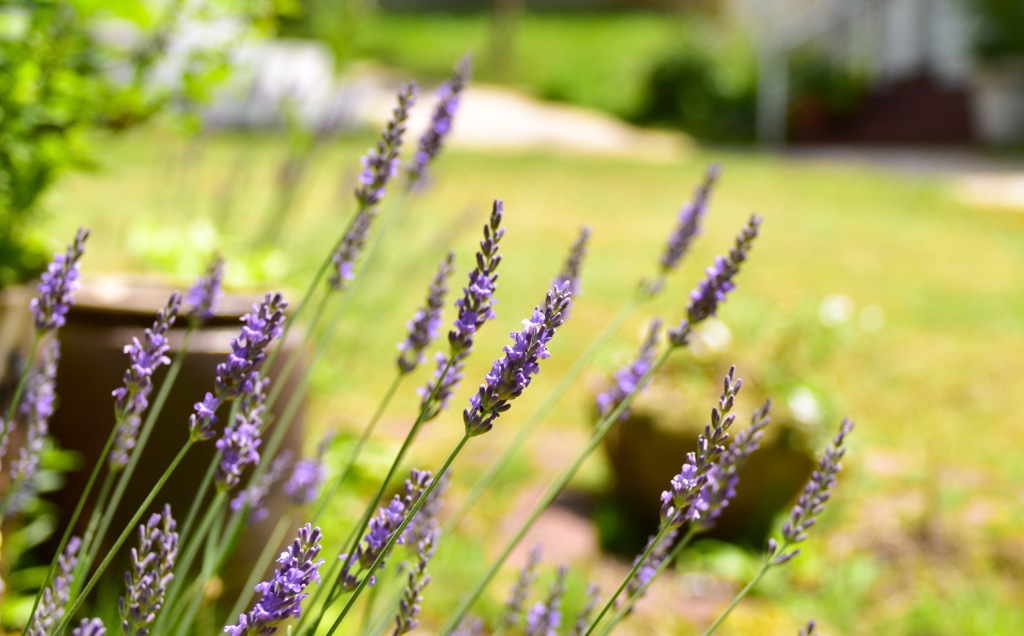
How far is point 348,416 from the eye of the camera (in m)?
4.33

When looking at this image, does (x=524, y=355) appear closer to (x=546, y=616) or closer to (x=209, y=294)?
(x=546, y=616)

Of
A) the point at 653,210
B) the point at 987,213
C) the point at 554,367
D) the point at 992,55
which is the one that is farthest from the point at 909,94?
the point at 554,367

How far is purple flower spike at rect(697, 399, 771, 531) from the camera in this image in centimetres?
127

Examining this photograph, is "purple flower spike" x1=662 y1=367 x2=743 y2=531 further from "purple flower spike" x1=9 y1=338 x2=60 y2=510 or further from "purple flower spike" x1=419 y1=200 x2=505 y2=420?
"purple flower spike" x1=9 y1=338 x2=60 y2=510

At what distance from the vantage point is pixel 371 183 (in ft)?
4.52

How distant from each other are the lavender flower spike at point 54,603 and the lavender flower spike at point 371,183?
0.46 metres

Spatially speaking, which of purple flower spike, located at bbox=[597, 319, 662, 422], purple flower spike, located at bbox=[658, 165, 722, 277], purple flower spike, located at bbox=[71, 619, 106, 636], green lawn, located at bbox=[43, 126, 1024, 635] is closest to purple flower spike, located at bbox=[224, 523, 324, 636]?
purple flower spike, located at bbox=[71, 619, 106, 636]

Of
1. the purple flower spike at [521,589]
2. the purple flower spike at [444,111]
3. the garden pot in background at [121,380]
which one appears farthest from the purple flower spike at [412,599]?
the garden pot in background at [121,380]

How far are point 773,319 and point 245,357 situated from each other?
4.26 meters

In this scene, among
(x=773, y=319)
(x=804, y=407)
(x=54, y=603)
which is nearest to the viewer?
(x=54, y=603)

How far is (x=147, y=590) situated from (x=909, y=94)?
1856 centimetres

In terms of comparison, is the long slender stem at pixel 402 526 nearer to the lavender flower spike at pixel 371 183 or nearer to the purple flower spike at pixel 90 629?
the purple flower spike at pixel 90 629

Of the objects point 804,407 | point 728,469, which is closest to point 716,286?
point 728,469

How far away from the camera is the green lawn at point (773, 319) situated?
3.25 meters
